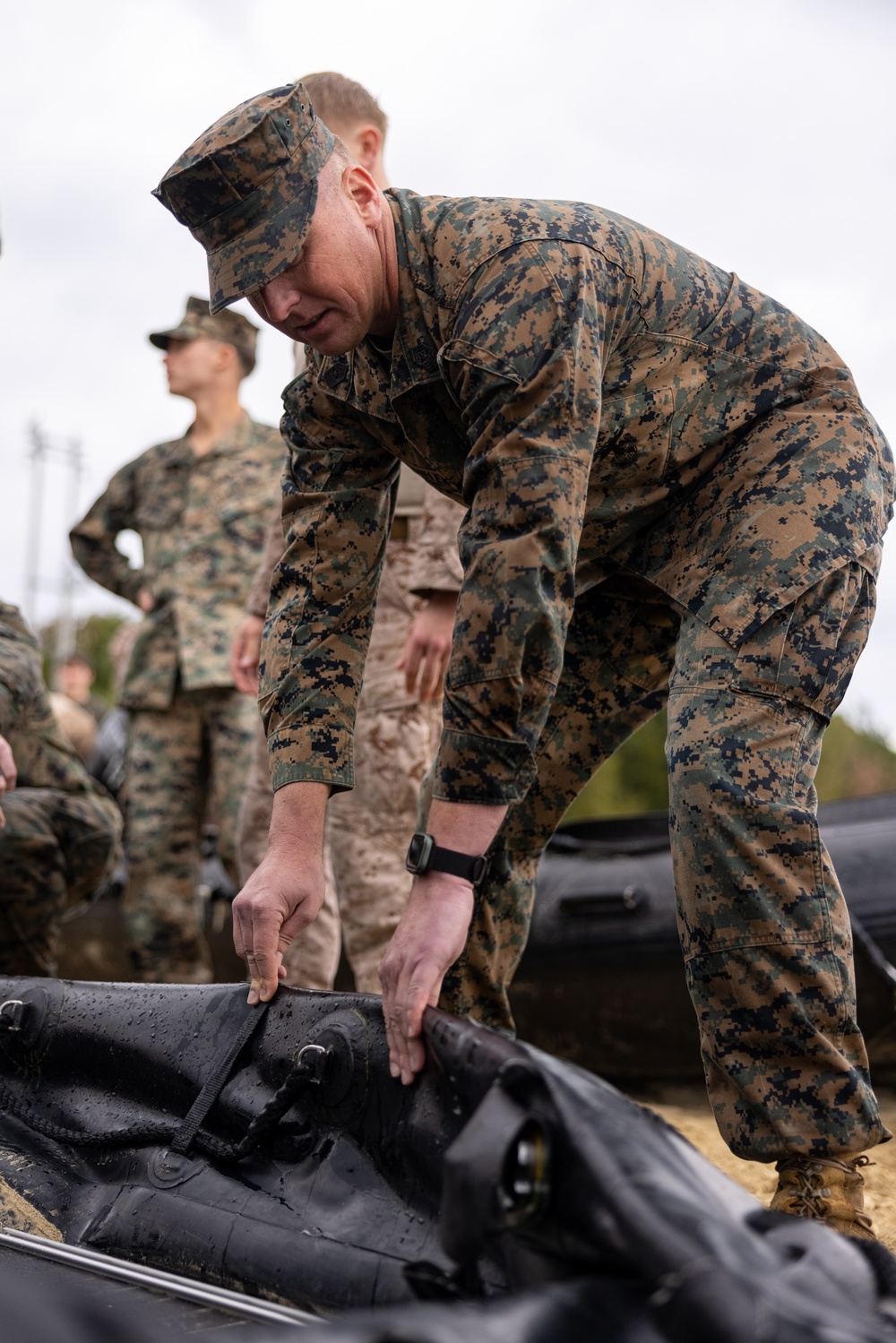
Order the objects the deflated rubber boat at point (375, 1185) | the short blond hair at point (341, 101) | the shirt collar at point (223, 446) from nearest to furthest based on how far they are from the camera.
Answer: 1. the deflated rubber boat at point (375, 1185)
2. the short blond hair at point (341, 101)
3. the shirt collar at point (223, 446)

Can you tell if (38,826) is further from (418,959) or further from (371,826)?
(418,959)

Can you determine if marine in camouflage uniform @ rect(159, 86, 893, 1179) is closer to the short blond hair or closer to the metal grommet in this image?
the metal grommet

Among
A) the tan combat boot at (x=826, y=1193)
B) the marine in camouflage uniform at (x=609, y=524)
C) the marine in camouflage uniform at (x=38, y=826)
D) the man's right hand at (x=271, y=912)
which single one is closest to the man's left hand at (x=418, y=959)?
the marine in camouflage uniform at (x=609, y=524)

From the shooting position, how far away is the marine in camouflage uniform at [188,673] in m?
4.38

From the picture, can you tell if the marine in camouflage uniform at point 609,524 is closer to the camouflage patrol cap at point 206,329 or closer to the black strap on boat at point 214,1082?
the black strap on boat at point 214,1082

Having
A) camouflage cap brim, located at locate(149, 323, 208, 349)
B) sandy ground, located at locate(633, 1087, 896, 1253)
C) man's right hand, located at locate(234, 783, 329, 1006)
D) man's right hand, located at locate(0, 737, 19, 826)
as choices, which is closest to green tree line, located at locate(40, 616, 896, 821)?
camouflage cap brim, located at locate(149, 323, 208, 349)

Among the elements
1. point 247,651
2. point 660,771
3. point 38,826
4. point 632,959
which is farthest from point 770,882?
point 660,771

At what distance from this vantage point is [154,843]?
4.40 meters

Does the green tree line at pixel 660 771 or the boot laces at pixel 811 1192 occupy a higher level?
the boot laces at pixel 811 1192

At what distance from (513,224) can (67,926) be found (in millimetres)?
3863

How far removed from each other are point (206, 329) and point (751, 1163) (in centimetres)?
335

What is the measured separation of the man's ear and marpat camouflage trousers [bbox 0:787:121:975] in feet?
7.09

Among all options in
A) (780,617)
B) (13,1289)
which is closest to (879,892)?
(780,617)

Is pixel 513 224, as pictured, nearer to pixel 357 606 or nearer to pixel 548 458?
pixel 548 458
